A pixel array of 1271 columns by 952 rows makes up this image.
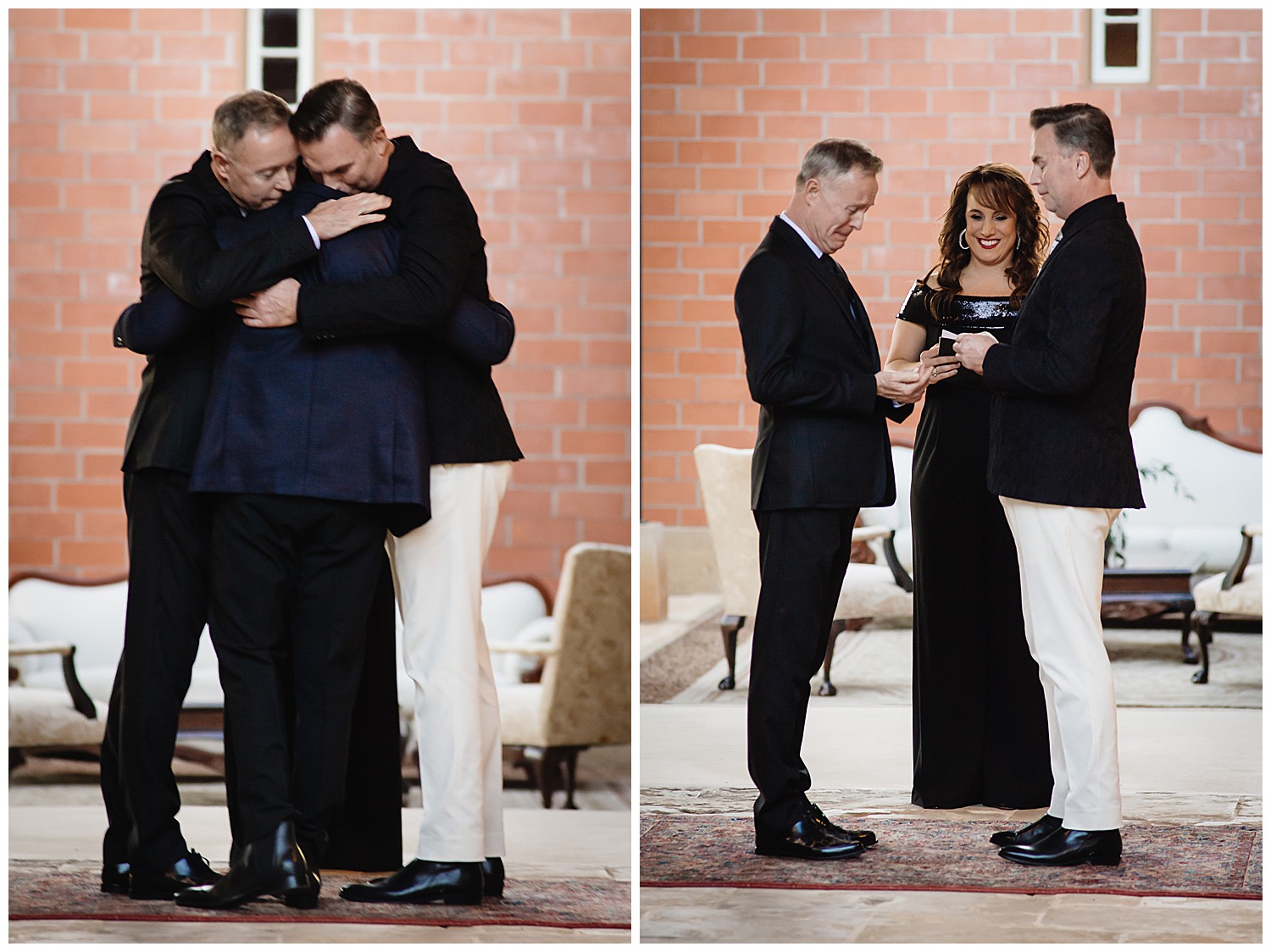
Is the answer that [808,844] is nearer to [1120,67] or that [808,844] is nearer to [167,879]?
[167,879]

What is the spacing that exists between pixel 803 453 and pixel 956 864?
87 centimetres

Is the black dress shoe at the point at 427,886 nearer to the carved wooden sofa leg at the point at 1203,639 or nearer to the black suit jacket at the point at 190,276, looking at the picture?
the black suit jacket at the point at 190,276

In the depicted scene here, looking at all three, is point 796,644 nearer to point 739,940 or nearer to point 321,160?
point 739,940

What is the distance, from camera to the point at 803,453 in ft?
9.72

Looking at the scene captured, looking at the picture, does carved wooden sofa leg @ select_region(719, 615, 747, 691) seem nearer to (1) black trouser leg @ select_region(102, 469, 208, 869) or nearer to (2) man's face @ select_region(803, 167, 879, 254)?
(2) man's face @ select_region(803, 167, 879, 254)

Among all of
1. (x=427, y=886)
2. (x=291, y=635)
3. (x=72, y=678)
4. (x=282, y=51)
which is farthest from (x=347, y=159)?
(x=72, y=678)

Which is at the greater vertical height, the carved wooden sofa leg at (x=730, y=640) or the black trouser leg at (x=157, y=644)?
the black trouser leg at (x=157, y=644)

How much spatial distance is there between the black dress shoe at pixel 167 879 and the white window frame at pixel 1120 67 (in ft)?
13.6

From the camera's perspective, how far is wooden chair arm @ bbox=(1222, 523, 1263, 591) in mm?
5059

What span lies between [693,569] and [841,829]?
9.08 ft

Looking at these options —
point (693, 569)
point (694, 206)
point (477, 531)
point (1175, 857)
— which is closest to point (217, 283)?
point (477, 531)

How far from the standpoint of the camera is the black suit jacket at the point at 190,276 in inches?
100

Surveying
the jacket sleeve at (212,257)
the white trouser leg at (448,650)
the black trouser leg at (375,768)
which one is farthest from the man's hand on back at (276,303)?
the black trouser leg at (375,768)

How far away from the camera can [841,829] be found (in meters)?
3.08
